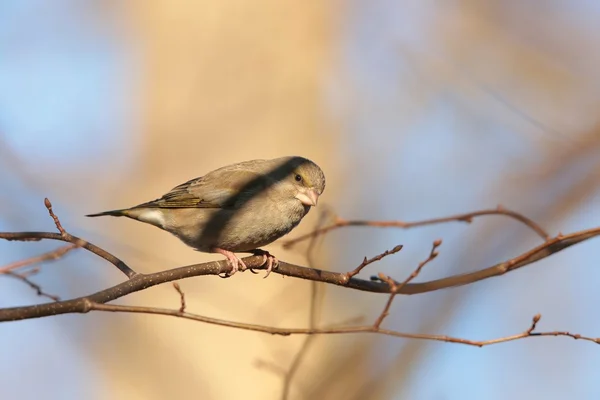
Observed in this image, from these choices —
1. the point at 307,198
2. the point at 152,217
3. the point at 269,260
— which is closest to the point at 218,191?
the point at 152,217

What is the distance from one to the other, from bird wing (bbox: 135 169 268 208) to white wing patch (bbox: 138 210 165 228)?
56 mm

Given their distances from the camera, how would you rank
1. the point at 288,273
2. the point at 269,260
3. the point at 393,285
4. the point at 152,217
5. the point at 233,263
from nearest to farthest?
A: 1. the point at 393,285
2. the point at 288,273
3. the point at 233,263
4. the point at 269,260
5. the point at 152,217

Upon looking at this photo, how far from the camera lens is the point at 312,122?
685 centimetres

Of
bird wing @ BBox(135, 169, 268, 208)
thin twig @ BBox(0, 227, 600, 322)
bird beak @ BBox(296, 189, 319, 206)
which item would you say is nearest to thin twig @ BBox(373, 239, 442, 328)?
thin twig @ BBox(0, 227, 600, 322)

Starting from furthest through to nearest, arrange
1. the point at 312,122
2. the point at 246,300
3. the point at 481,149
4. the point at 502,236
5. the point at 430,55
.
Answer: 1. the point at 430,55
2. the point at 481,149
3. the point at 312,122
4. the point at 246,300
5. the point at 502,236

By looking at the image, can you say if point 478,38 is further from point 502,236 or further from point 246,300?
point 246,300

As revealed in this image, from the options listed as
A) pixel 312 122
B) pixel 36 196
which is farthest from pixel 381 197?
pixel 36 196

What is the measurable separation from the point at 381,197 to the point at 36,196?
11.6ft

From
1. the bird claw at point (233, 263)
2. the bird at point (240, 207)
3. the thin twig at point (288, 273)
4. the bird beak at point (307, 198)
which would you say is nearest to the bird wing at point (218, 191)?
the bird at point (240, 207)

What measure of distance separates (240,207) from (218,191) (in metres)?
0.34

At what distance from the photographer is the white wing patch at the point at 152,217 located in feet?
16.4

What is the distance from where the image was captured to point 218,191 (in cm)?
504

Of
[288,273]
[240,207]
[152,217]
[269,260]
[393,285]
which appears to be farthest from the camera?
[152,217]

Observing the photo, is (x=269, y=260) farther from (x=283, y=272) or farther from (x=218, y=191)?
(x=218, y=191)
